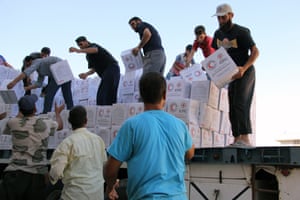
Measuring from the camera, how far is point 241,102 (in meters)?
4.72

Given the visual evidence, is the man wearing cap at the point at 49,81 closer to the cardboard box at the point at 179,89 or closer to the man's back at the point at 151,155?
the cardboard box at the point at 179,89

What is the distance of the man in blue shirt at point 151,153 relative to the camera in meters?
2.18

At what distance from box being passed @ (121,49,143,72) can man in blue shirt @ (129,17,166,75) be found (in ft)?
0.28

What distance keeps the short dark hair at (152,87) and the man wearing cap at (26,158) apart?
194 cm

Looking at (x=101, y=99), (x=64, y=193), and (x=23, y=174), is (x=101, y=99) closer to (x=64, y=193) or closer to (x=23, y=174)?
(x=23, y=174)

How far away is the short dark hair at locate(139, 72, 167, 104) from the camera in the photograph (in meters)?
2.28

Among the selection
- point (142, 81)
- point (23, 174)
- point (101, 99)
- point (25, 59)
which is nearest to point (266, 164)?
point (142, 81)

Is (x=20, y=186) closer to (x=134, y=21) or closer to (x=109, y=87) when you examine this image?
(x=109, y=87)

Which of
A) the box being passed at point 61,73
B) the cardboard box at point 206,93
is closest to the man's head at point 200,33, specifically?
the cardboard box at point 206,93

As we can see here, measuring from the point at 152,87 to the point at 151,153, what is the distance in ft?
1.16

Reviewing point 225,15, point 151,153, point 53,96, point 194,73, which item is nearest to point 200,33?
point 194,73

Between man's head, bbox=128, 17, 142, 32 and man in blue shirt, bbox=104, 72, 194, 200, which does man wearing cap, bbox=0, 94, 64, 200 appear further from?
man's head, bbox=128, 17, 142, 32

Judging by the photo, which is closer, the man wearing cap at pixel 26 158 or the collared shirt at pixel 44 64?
the man wearing cap at pixel 26 158

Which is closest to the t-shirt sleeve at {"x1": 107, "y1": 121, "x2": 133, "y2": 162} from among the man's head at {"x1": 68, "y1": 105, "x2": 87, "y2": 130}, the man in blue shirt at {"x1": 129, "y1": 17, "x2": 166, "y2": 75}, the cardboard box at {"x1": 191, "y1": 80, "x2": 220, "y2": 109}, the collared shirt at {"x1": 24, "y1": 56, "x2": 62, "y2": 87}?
A: the man's head at {"x1": 68, "y1": 105, "x2": 87, "y2": 130}
